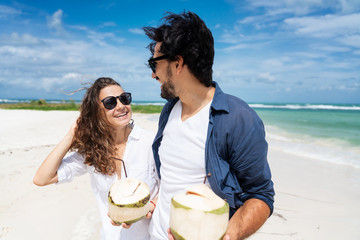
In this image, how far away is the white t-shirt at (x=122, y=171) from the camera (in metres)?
Answer: 2.39

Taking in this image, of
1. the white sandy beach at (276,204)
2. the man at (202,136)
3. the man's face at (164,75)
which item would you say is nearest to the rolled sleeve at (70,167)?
the man at (202,136)

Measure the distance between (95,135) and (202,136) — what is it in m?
1.25

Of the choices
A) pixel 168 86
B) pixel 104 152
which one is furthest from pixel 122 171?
pixel 168 86

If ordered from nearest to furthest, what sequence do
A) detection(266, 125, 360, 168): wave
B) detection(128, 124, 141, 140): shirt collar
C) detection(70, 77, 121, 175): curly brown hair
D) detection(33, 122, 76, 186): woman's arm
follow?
1. detection(33, 122, 76, 186): woman's arm
2. detection(70, 77, 121, 175): curly brown hair
3. detection(128, 124, 141, 140): shirt collar
4. detection(266, 125, 360, 168): wave

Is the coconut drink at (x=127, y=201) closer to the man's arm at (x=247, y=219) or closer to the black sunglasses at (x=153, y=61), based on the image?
the man's arm at (x=247, y=219)

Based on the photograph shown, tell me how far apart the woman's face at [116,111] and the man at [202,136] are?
0.57 meters

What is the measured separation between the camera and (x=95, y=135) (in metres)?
2.49

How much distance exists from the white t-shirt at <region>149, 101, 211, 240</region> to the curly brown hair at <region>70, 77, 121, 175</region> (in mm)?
744

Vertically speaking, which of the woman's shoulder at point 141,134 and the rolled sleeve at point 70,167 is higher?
the woman's shoulder at point 141,134

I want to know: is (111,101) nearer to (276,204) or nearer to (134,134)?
(134,134)

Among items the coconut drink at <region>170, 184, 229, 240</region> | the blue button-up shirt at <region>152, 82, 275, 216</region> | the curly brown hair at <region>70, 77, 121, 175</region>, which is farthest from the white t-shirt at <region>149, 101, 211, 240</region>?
the curly brown hair at <region>70, 77, 121, 175</region>

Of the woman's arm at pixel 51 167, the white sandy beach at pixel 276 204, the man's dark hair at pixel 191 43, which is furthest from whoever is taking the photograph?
the white sandy beach at pixel 276 204

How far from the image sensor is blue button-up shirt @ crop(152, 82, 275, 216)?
1521 millimetres

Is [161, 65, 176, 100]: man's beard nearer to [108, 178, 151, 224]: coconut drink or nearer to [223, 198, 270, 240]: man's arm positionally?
[108, 178, 151, 224]: coconut drink
